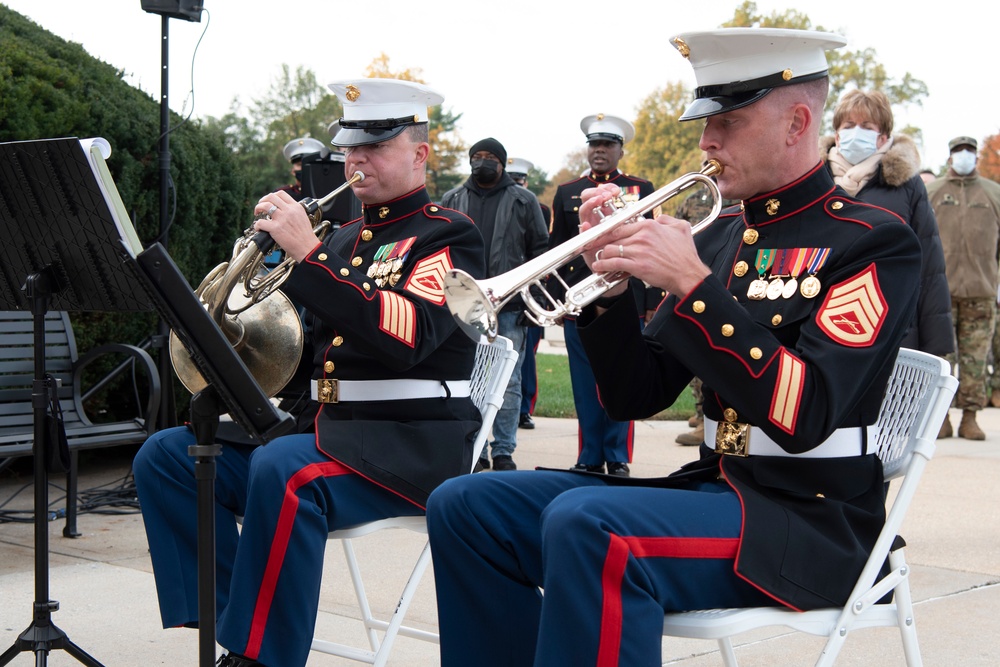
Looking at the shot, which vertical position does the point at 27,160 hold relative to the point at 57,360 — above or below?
above

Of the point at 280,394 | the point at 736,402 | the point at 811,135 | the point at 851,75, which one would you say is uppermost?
the point at 851,75

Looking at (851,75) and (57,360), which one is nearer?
(57,360)

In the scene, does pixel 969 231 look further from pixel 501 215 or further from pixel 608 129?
pixel 501 215

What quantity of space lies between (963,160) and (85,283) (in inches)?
280

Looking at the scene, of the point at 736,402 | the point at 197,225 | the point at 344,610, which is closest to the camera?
the point at 736,402

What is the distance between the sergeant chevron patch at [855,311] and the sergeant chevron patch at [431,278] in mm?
1191

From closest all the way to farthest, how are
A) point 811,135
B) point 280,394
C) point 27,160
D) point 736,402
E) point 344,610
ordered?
1. point 736,402
2. point 811,135
3. point 27,160
4. point 280,394
5. point 344,610

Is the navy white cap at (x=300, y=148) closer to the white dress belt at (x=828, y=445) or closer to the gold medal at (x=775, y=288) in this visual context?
the gold medal at (x=775, y=288)

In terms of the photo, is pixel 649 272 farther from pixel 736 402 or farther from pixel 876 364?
pixel 876 364

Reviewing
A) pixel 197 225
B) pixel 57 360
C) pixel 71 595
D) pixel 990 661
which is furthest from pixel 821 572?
pixel 197 225

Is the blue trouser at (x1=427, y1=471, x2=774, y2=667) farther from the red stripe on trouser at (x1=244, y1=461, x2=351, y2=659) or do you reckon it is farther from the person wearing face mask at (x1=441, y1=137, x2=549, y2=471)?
the person wearing face mask at (x1=441, y1=137, x2=549, y2=471)

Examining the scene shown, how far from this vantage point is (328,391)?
3203 mm

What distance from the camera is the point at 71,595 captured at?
3.98 metres

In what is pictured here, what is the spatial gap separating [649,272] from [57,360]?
3.93 m
